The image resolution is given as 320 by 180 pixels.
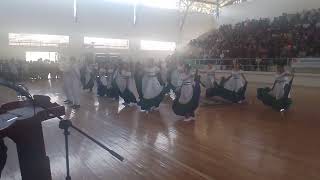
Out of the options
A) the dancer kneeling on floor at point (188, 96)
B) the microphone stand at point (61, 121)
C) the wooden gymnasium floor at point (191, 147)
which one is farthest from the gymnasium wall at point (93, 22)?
the microphone stand at point (61, 121)

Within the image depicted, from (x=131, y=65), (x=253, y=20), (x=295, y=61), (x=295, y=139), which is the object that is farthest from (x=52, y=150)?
(x=253, y=20)

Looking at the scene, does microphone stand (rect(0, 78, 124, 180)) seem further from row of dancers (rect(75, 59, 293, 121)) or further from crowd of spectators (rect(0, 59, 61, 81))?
crowd of spectators (rect(0, 59, 61, 81))

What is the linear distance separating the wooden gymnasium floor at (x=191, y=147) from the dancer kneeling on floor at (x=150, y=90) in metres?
0.33

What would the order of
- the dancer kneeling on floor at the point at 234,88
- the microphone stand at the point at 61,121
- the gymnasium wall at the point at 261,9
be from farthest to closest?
the gymnasium wall at the point at 261,9 < the dancer kneeling on floor at the point at 234,88 < the microphone stand at the point at 61,121

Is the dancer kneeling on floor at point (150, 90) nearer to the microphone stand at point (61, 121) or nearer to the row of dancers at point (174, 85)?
the row of dancers at point (174, 85)

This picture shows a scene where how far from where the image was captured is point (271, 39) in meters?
20.6

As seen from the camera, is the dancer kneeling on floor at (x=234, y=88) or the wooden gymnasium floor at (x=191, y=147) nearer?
the wooden gymnasium floor at (x=191, y=147)

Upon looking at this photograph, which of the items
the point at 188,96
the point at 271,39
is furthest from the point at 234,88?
the point at 271,39

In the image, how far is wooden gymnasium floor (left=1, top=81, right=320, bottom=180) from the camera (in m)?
4.25

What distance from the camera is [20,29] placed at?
2555 cm

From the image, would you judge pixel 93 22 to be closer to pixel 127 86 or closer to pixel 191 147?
pixel 127 86

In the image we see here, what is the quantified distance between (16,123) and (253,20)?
78.7 feet

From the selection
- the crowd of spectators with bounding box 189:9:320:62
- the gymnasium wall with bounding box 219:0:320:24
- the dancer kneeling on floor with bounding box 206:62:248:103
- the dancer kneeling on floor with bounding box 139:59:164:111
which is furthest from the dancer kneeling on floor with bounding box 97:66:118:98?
A: the gymnasium wall with bounding box 219:0:320:24

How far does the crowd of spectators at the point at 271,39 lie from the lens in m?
18.8
